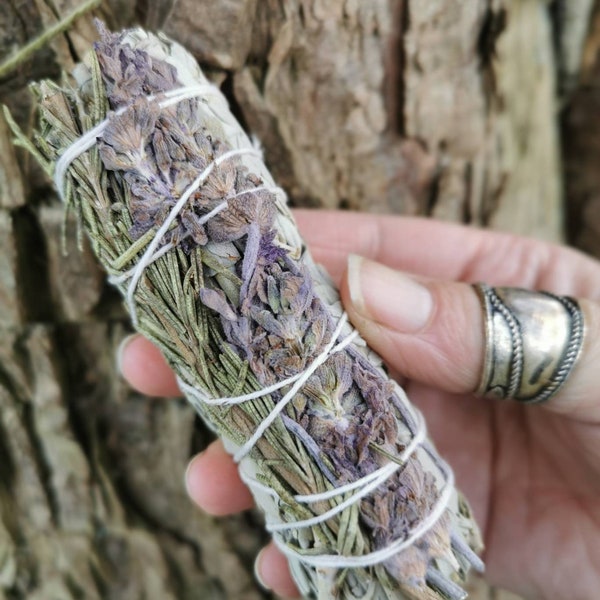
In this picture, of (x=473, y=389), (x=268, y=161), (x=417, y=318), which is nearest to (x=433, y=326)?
(x=417, y=318)

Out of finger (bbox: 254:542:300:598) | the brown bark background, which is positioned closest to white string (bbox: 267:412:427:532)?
finger (bbox: 254:542:300:598)

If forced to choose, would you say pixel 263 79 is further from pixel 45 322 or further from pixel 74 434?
pixel 74 434

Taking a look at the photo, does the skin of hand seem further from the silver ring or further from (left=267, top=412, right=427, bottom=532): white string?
(left=267, top=412, right=427, bottom=532): white string

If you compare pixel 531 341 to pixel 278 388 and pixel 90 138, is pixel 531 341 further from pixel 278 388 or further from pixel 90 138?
pixel 90 138

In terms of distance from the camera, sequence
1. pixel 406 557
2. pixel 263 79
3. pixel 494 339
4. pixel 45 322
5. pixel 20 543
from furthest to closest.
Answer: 1. pixel 20 543
2. pixel 45 322
3. pixel 263 79
4. pixel 494 339
5. pixel 406 557

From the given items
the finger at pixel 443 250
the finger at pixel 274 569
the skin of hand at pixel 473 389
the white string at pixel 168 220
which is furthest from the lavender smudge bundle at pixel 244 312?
the finger at pixel 443 250

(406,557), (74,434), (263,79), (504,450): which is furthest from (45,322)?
(504,450)
